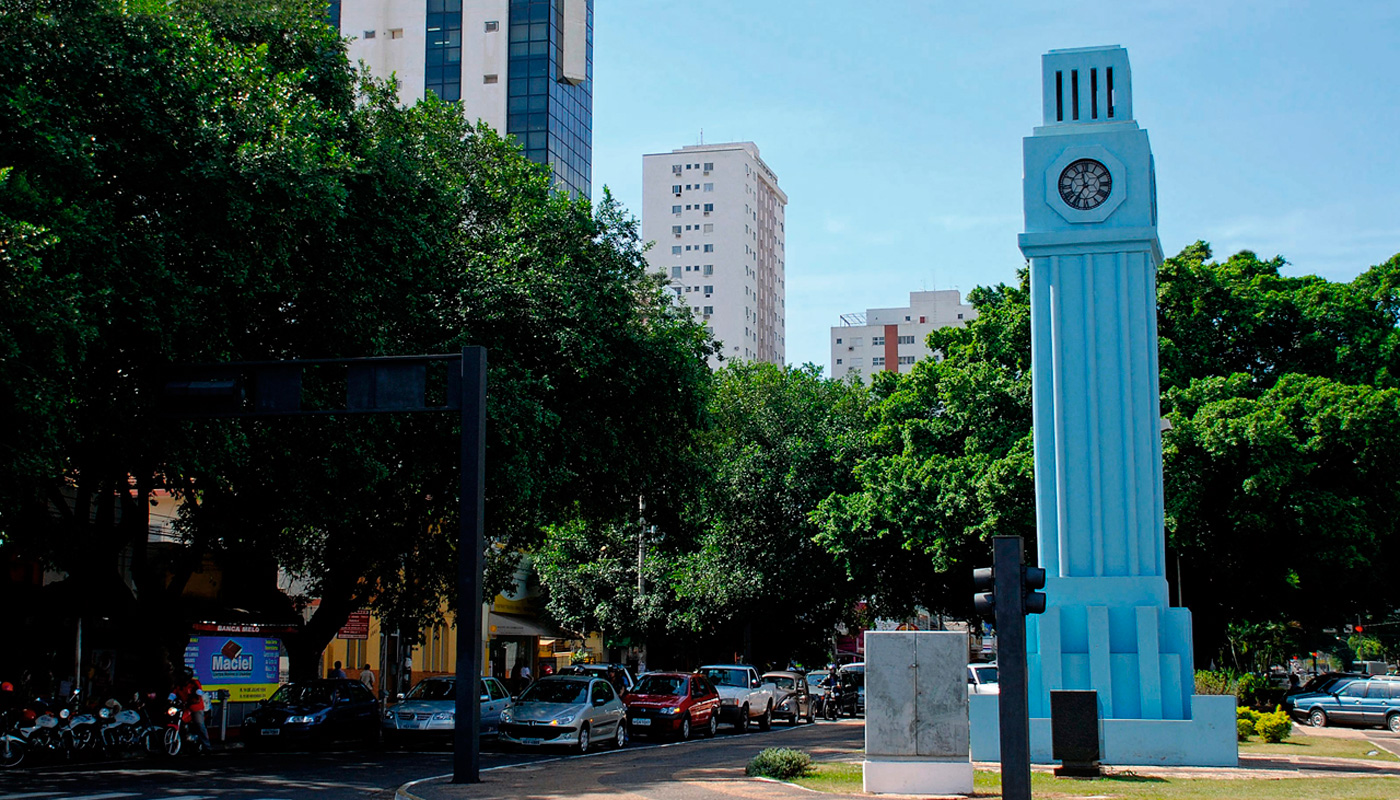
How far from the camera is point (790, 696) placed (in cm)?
3778

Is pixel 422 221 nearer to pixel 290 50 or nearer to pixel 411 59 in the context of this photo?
pixel 290 50

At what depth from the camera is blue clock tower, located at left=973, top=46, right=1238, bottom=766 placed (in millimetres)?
20250

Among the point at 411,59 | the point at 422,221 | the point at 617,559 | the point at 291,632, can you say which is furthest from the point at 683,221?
the point at 422,221

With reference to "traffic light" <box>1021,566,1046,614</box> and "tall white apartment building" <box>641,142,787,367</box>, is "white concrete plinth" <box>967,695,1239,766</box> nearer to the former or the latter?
"traffic light" <box>1021,566,1046,614</box>

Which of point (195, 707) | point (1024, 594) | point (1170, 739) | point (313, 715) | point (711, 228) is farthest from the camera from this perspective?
point (711, 228)

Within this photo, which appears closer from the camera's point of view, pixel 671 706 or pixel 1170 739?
pixel 1170 739

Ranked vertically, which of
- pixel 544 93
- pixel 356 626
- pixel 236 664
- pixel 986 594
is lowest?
pixel 236 664

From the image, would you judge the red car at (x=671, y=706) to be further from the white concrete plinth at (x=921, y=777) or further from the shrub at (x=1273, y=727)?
the white concrete plinth at (x=921, y=777)

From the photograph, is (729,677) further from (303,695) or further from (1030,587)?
(1030,587)

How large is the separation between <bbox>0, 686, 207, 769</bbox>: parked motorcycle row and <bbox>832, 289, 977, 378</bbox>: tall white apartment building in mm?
108677

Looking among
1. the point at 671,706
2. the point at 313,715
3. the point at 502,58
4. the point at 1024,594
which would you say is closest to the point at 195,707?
the point at 313,715

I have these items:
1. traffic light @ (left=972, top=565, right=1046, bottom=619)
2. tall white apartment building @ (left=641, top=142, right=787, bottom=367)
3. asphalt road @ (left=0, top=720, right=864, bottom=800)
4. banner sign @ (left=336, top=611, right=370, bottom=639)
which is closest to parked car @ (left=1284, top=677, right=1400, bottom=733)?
asphalt road @ (left=0, top=720, right=864, bottom=800)

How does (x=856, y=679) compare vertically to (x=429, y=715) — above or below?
below

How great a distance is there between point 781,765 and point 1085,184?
1143cm
